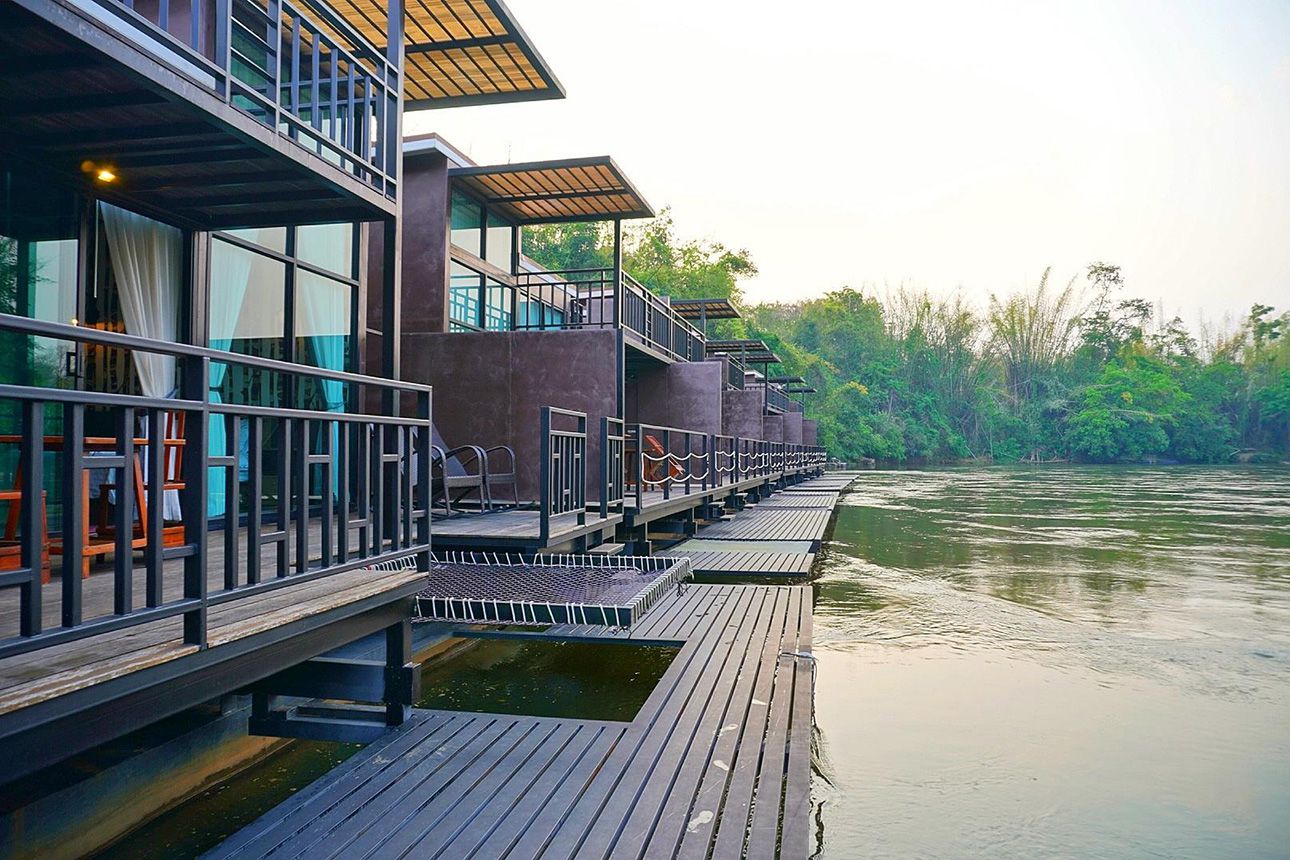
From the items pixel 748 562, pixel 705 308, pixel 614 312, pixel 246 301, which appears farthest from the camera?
pixel 705 308

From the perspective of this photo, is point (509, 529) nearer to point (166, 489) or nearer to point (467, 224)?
point (166, 489)

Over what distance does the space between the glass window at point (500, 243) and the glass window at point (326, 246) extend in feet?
9.73

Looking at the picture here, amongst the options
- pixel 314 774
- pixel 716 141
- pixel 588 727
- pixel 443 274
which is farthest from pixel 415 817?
pixel 716 141

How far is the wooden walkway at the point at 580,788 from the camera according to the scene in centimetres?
244

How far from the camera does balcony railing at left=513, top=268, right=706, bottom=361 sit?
34.9 feet

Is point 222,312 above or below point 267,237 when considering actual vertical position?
below

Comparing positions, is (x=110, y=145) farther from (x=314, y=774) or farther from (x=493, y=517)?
(x=493, y=517)

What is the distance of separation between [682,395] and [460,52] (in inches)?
310

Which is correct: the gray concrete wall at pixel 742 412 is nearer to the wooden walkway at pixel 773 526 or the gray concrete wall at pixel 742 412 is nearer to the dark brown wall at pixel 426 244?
the wooden walkway at pixel 773 526

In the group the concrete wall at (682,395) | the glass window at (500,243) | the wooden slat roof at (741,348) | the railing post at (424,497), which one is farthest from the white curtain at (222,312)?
the wooden slat roof at (741,348)

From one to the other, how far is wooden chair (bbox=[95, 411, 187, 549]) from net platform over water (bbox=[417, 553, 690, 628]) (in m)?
1.27

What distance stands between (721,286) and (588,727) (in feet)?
140

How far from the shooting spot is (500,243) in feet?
38.4

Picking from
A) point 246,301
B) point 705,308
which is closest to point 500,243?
point 246,301
